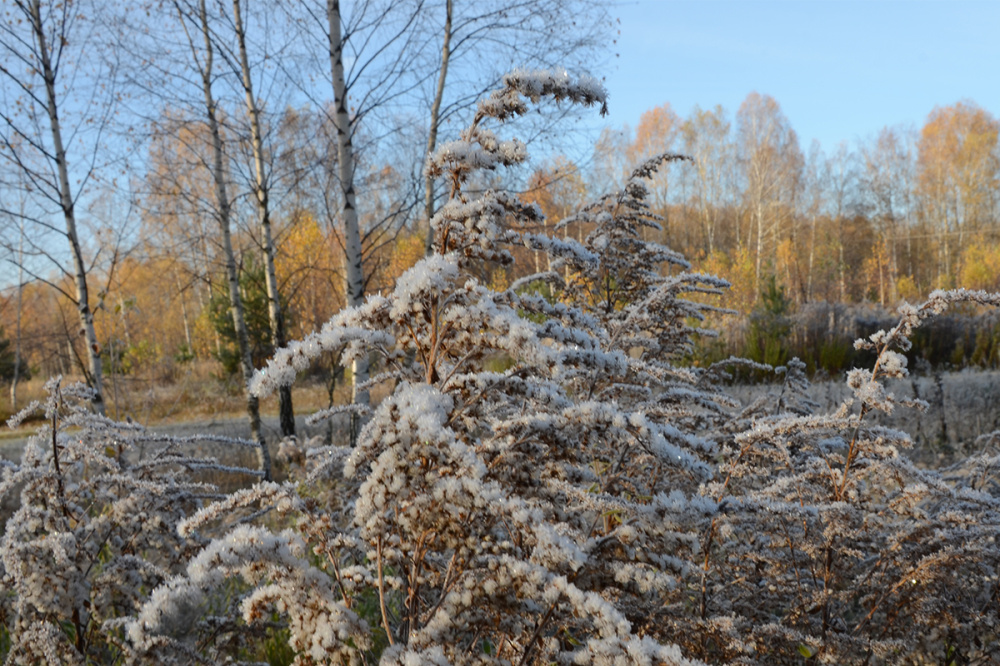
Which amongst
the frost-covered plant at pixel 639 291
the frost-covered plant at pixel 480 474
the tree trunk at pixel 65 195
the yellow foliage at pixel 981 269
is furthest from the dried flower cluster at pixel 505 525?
the yellow foliage at pixel 981 269

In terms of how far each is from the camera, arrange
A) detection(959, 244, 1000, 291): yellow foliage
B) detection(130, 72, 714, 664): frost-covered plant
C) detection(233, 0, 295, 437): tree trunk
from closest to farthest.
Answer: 1. detection(130, 72, 714, 664): frost-covered plant
2. detection(233, 0, 295, 437): tree trunk
3. detection(959, 244, 1000, 291): yellow foliage

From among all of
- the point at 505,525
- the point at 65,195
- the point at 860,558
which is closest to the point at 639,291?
the point at 860,558

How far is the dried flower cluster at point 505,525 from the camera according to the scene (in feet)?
4.04

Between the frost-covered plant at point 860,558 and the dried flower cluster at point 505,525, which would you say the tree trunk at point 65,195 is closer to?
the dried flower cluster at point 505,525

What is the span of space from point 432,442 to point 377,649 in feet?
6.81

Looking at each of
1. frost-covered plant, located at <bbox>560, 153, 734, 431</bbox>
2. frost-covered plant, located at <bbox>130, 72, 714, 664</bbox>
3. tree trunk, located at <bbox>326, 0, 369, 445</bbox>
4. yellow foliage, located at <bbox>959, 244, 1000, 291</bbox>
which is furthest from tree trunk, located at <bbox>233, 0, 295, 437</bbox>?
yellow foliage, located at <bbox>959, 244, 1000, 291</bbox>

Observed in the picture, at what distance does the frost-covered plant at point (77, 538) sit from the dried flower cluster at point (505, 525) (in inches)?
0.4

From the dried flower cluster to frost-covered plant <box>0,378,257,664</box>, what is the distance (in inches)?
0.4

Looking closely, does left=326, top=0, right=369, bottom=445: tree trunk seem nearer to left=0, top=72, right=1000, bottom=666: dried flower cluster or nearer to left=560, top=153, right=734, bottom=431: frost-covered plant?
left=560, top=153, right=734, bottom=431: frost-covered plant

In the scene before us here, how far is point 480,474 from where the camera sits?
1124mm

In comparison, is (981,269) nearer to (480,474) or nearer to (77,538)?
(480,474)

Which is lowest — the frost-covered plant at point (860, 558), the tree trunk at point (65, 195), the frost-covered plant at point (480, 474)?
the frost-covered plant at point (860, 558)

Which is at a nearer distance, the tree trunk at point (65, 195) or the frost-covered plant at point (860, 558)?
the frost-covered plant at point (860, 558)

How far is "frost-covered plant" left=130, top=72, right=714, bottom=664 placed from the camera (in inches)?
46.1
